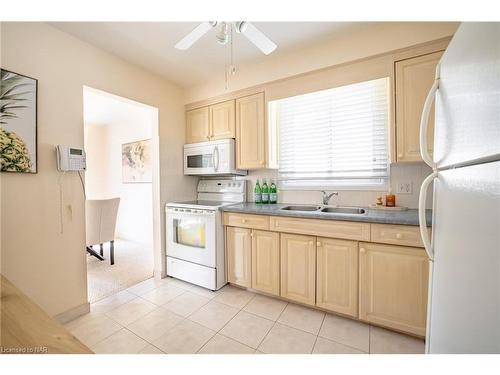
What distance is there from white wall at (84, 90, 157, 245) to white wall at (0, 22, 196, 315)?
1.72 metres

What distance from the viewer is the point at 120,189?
444cm

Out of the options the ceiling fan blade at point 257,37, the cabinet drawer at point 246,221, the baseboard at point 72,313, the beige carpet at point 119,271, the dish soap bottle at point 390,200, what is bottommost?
the beige carpet at point 119,271

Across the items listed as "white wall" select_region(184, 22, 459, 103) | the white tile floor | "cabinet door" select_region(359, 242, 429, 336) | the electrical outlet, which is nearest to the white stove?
the white tile floor

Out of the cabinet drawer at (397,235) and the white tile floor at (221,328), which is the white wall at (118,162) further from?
the cabinet drawer at (397,235)

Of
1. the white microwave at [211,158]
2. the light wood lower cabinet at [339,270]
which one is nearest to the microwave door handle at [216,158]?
the white microwave at [211,158]

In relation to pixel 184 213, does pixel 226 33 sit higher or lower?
higher

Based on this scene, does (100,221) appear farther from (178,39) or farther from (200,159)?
(178,39)

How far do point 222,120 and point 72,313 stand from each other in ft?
7.89

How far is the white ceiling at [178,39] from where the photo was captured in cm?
174

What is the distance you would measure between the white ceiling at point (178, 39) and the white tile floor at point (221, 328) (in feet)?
8.10

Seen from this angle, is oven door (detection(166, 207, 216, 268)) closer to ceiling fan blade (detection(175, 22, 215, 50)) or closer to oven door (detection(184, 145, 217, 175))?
oven door (detection(184, 145, 217, 175))

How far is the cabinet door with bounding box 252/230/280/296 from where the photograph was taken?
2.01 m

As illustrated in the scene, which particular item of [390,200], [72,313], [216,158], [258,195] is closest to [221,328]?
[72,313]

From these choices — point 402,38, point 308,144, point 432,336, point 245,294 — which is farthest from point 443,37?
point 245,294
